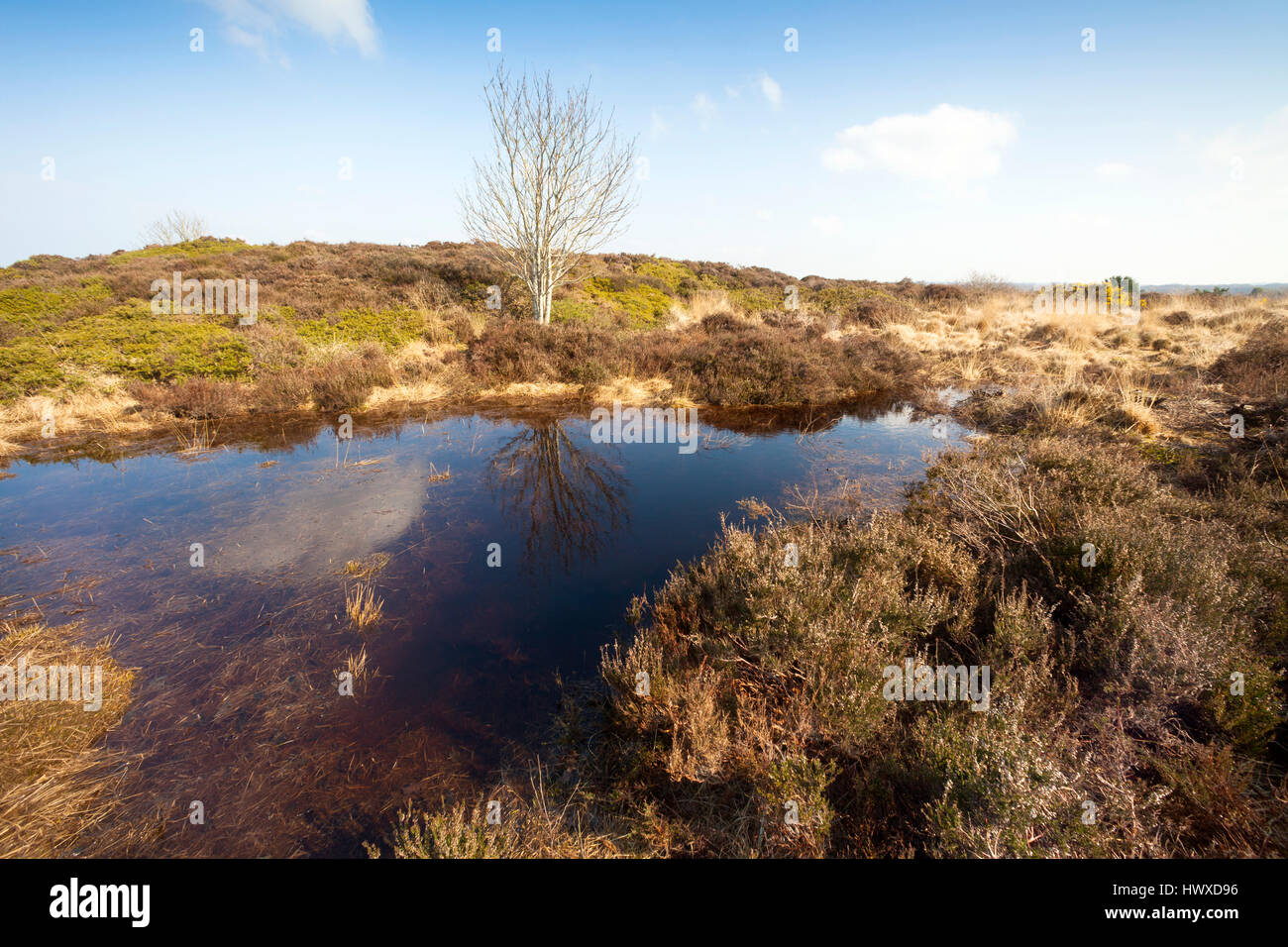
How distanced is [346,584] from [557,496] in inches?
108

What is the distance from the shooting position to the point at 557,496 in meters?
6.45

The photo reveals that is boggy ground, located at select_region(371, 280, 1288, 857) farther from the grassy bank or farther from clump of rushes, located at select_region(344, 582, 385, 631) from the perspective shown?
the grassy bank

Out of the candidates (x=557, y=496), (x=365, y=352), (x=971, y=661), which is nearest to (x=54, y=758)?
(x=557, y=496)

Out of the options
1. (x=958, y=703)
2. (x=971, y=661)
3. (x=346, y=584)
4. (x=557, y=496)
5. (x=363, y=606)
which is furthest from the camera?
(x=557, y=496)

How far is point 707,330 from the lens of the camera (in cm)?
1523

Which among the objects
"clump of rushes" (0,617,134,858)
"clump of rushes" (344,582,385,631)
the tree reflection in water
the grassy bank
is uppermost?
the grassy bank

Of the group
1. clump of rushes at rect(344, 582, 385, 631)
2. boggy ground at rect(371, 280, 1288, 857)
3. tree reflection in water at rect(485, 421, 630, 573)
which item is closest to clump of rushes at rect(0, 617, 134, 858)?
clump of rushes at rect(344, 582, 385, 631)

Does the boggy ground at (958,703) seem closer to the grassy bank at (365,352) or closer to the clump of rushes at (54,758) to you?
the clump of rushes at (54,758)

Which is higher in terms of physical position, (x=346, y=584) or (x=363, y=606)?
(x=346, y=584)

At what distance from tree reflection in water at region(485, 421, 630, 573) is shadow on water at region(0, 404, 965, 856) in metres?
0.04

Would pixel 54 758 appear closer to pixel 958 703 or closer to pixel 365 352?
pixel 958 703

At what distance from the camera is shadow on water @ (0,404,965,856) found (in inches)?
108
